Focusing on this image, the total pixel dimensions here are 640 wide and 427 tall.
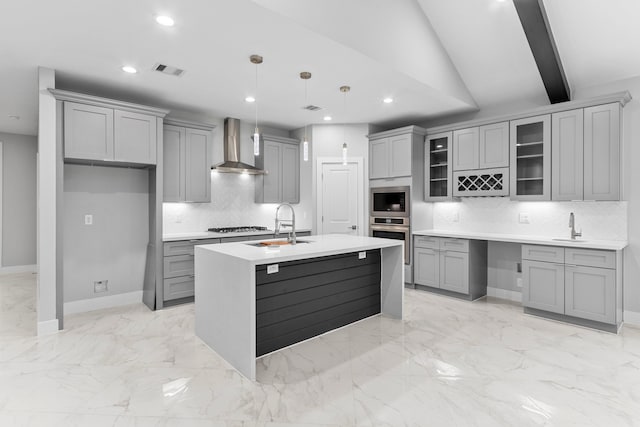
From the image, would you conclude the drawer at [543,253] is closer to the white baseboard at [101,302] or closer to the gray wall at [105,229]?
the gray wall at [105,229]

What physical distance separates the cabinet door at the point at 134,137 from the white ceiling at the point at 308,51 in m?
0.35

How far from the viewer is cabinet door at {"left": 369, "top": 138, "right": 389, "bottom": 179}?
5.47 m

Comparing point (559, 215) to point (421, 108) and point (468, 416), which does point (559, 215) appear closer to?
point (421, 108)

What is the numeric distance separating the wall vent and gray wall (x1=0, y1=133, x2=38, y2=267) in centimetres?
493

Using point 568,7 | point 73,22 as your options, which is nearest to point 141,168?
point 73,22

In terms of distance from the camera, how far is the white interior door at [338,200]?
18.9 ft

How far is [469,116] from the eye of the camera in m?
5.20

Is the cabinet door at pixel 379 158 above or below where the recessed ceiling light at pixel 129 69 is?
below

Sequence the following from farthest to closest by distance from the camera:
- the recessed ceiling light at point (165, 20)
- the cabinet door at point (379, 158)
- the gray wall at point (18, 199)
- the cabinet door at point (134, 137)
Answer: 1. the gray wall at point (18, 199)
2. the cabinet door at point (379, 158)
3. the cabinet door at point (134, 137)
4. the recessed ceiling light at point (165, 20)

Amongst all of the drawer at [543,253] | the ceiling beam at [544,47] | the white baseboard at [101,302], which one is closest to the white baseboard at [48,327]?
the white baseboard at [101,302]

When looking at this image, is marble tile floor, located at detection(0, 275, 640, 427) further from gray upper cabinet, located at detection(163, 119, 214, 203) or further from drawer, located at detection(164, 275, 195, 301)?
gray upper cabinet, located at detection(163, 119, 214, 203)

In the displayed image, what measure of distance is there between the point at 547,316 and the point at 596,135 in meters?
2.06

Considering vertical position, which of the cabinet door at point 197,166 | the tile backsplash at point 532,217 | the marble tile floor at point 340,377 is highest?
the cabinet door at point 197,166

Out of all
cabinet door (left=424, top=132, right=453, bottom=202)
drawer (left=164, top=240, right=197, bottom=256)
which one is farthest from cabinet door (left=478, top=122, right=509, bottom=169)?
drawer (left=164, top=240, right=197, bottom=256)
